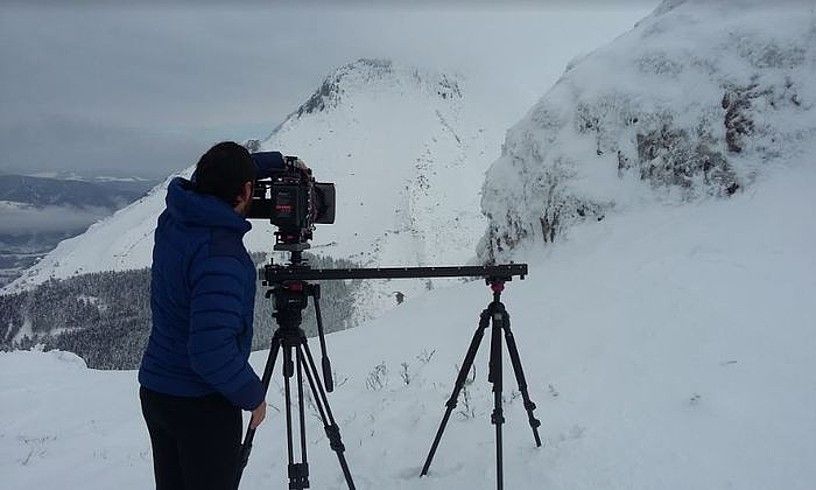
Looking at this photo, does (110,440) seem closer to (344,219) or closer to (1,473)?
(1,473)

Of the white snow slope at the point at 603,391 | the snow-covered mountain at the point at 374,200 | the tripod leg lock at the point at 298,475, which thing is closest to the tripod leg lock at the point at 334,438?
the tripod leg lock at the point at 298,475

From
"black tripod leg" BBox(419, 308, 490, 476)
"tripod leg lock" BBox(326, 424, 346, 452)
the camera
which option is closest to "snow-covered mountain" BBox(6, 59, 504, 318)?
"black tripod leg" BBox(419, 308, 490, 476)

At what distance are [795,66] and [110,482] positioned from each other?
1427 cm

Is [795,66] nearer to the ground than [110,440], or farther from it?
farther from it

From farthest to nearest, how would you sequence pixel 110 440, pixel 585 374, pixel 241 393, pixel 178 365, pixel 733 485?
pixel 110 440, pixel 585 374, pixel 733 485, pixel 178 365, pixel 241 393

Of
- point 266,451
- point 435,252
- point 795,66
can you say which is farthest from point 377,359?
point 435,252

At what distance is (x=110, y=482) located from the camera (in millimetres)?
4625

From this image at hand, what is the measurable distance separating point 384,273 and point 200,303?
126 centimetres

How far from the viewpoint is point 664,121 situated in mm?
12789

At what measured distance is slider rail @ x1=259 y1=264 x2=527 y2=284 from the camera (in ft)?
10.7

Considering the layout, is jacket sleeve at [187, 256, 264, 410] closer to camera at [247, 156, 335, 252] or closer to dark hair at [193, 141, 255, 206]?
dark hair at [193, 141, 255, 206]

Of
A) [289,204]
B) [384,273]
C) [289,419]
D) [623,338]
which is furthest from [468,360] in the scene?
[623,338]

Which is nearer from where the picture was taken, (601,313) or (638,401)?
(638,401)

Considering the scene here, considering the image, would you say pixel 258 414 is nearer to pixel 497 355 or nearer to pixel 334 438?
pixel 334 438
